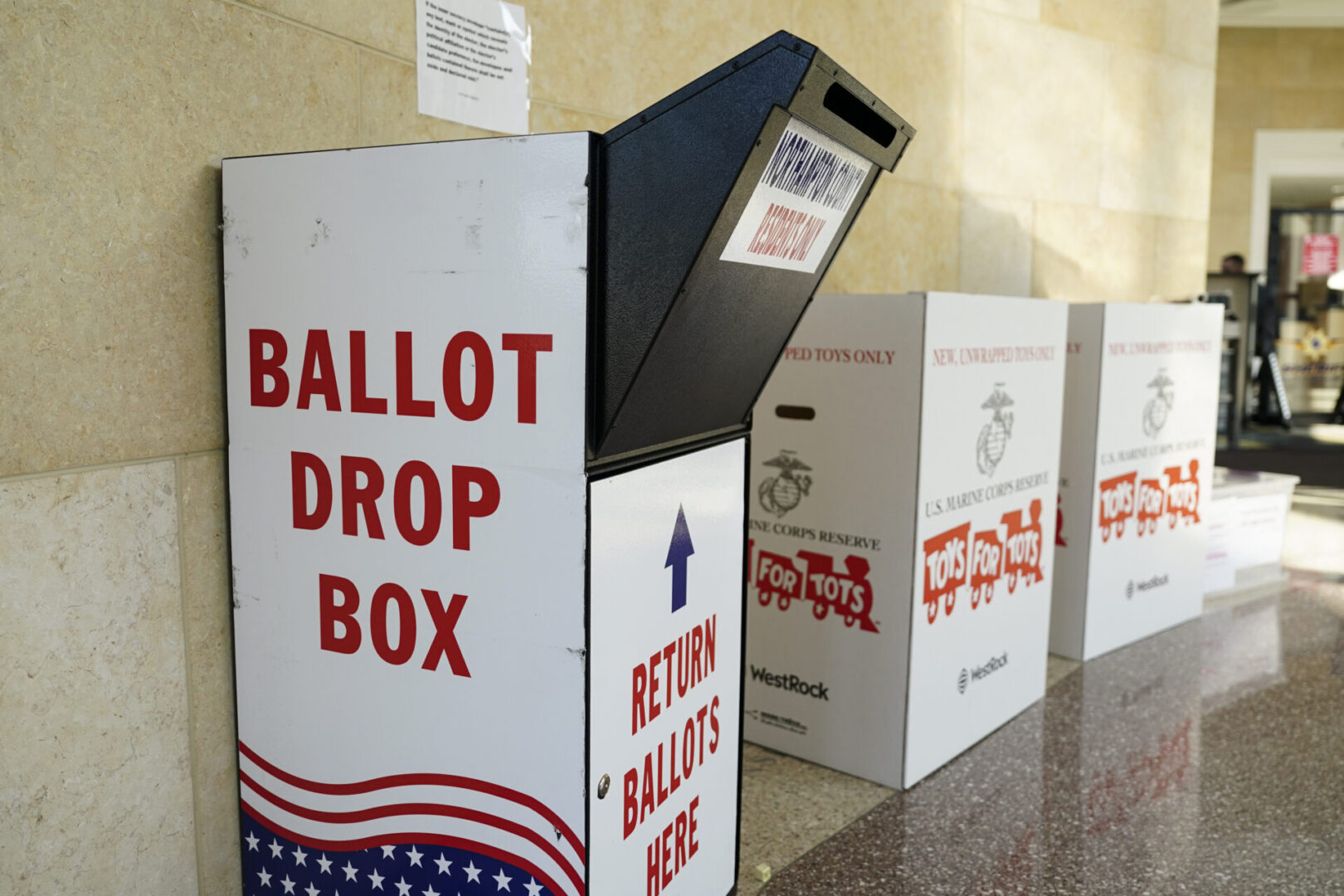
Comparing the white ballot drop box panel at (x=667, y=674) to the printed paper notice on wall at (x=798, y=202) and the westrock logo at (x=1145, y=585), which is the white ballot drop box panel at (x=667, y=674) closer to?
the printed paper notice on wall at (x=798, y=202)

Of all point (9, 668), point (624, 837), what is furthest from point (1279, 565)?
point (9, 668)

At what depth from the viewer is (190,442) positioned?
47.3 inches

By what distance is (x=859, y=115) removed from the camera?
1053mm

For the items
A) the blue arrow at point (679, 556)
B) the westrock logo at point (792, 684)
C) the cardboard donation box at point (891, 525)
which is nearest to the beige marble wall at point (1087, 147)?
the cardboard donation box at point (891, 525)

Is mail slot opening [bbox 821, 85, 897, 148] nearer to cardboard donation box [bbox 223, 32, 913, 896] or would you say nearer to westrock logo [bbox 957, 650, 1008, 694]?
cardboard donation box [bbox 223, 32, 913, 896]

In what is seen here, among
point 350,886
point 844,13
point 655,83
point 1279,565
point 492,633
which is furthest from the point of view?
point 1279,565

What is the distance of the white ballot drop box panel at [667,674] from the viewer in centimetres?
103

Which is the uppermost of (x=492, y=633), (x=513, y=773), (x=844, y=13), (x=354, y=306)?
(x=844, y=13)

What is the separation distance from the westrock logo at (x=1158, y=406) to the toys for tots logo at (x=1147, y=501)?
0.41ft

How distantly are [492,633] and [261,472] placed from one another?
1.17ft

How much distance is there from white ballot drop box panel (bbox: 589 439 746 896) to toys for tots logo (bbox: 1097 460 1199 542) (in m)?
1.46

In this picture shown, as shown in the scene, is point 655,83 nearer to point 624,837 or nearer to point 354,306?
point 354,306

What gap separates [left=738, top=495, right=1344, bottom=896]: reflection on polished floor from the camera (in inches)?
61.7

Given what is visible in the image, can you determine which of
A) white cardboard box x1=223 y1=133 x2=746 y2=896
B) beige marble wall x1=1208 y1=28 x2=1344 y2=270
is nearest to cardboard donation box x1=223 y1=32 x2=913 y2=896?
white cardboard box x1=223 y1=133 x2=746 y2=896
